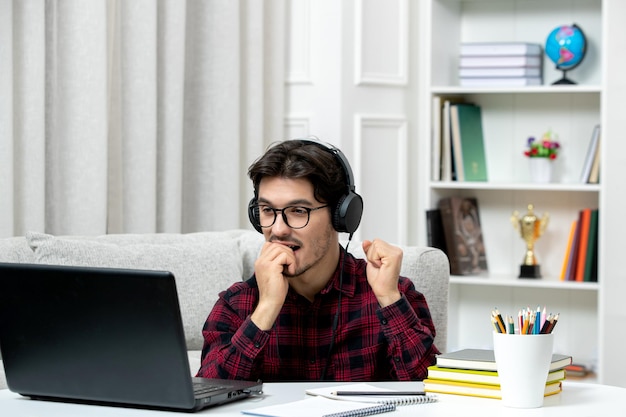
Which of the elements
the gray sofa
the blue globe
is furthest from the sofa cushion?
the blue globe

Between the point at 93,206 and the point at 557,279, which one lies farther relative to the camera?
the point at 557,279

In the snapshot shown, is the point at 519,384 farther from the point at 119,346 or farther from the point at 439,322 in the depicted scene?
the point at 439,322

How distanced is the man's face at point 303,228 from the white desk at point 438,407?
0.36 m

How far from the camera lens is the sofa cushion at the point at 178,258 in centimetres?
224

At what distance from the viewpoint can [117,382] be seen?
1.36 m

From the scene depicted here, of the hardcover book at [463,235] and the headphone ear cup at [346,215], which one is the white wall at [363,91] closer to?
the hardcover book at [463,235]

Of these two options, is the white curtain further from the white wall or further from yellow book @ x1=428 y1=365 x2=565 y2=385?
yellow book @ x1=428 y1=365 x2=565 y2=385

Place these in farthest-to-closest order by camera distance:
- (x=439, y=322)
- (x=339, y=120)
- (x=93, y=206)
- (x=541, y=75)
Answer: (x=541, y=75), (x=339, y=120), (x=93, y=206), (x=439, y=322)

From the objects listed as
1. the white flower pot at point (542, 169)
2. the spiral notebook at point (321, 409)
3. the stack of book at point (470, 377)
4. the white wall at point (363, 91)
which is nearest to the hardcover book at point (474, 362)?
the stack of book at point (470, 377)

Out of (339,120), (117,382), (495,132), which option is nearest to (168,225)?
(339,120)

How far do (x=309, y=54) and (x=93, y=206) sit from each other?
1.18m

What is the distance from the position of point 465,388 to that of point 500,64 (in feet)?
7.99

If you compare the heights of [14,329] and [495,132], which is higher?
[495,132]

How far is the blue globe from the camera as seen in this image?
3.64 metres
